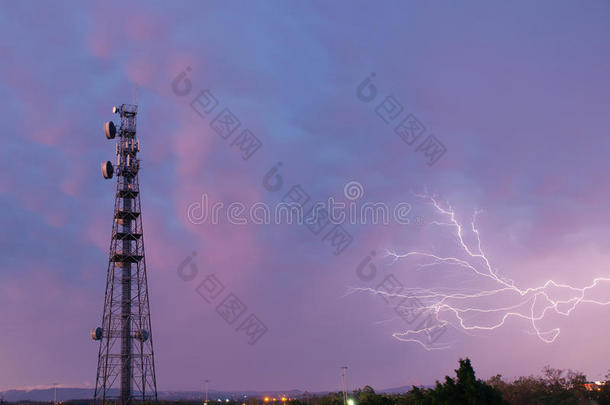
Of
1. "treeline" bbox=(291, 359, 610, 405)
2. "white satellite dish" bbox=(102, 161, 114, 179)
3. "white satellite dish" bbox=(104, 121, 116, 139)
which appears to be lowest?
"treeline" bbox=(291, 359, 610, 405)

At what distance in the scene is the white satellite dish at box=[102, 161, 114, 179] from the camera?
49281 mm

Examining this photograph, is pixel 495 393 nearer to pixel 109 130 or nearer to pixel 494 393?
pixel 494 393

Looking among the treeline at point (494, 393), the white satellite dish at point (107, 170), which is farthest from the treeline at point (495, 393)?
the white satellite dish at point (107, 170)

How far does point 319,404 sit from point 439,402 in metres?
40.4

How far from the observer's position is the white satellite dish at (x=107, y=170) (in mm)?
49281

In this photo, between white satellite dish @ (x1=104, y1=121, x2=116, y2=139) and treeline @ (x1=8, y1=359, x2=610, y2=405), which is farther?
white satellite dish @ (x1=104, y1=121, x2=116, y2=139)

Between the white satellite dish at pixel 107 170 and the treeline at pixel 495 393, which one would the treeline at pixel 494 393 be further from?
the white satellite dish at pixel 107 170

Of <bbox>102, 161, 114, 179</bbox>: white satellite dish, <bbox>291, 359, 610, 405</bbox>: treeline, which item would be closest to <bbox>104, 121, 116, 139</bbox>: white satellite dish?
<bbox>102, 161, 114, 179</bbox>: white satellite dish

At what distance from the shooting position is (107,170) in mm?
49438

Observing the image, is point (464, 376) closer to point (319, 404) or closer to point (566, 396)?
point (566, 396)

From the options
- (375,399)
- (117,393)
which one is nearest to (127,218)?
(117,393)

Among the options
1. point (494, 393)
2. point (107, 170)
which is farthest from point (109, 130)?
point (494, 393)

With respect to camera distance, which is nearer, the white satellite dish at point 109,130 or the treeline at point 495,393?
the treeline at point 495,393

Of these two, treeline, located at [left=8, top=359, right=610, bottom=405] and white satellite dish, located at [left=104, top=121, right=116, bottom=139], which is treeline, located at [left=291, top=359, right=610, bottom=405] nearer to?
treeline, located at [left=8, top=359, right=610, bottom=405]
